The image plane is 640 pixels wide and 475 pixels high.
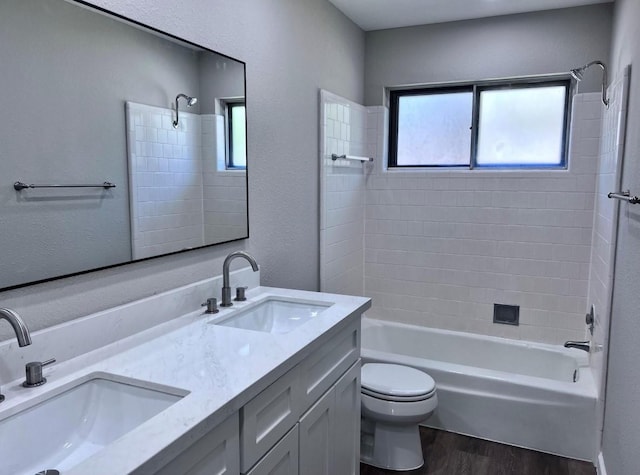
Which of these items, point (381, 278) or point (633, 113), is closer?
point (633, 113)

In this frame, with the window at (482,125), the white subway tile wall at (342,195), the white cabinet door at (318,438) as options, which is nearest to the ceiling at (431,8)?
the window at (482,125)

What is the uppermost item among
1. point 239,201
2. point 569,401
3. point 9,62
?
point 9,62

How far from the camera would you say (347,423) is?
6.36 feet

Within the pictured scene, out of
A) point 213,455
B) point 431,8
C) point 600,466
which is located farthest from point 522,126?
point 213,455

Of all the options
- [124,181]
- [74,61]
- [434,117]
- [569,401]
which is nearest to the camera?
[74,61]

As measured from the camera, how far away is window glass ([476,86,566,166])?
10.4ft

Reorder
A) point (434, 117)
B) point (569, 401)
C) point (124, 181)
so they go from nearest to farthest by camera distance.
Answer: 1. point (124, 181)
2. point (569, 401)
3. point (434, 117)

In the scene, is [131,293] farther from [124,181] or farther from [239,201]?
[239,201]

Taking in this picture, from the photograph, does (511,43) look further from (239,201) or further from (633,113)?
(239,201)

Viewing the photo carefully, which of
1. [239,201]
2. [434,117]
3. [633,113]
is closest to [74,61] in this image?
[239,201]

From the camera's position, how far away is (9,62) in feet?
3.99

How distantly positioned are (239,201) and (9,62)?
1056 mm

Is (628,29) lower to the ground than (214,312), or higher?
higher

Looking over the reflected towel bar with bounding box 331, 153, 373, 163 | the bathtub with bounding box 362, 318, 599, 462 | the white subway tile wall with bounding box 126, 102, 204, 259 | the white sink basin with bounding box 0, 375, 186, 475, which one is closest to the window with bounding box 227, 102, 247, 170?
the white subway tile wall with bounding box 126, 102, 204, 259
